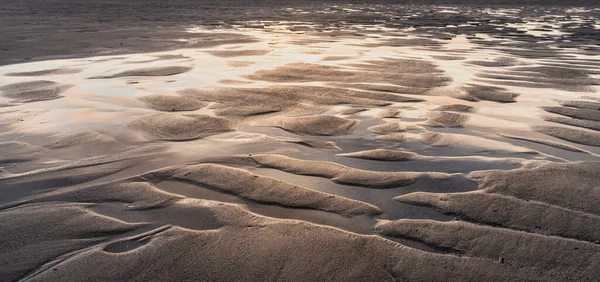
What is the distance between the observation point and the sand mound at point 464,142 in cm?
354

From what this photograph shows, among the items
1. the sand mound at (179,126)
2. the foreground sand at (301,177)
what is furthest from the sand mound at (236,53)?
the sand mound at (179,126)

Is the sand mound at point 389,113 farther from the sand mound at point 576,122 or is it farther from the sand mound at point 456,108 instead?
the sand mound at point 576,122

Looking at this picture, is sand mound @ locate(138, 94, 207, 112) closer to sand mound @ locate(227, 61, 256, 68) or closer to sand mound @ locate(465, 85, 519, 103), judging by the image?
sand mound @ locate(227, 61, 256, 68)

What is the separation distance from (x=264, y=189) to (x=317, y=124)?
1.47 meters

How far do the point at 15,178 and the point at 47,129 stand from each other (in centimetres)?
114

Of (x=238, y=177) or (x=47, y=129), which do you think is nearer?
(x=238, y=177)

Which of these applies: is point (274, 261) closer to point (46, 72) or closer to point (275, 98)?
point (275, 98)

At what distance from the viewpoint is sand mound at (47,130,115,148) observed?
3.73 meters

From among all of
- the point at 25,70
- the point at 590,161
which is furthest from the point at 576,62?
the point at 25,70

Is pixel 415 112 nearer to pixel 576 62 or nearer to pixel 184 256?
pixel 184 256

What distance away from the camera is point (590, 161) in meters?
3.25

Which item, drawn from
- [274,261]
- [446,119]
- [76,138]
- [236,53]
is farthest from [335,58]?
[274,261]

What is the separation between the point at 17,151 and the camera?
11.7 ft

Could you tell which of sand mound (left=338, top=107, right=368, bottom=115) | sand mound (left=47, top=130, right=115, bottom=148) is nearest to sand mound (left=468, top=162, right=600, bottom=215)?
sand mound (left=338, top=107, right=368, bottom=115)
